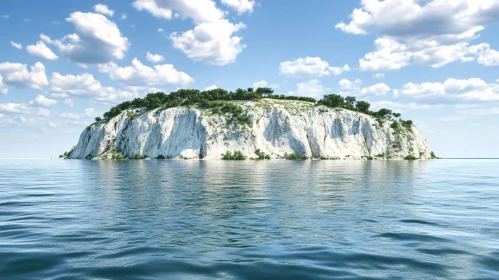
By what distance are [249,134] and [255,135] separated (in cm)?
239

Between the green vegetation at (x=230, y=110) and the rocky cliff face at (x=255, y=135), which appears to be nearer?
the rocky cliff face at (x=255, y=135)

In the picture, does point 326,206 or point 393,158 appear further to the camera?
point 393,158

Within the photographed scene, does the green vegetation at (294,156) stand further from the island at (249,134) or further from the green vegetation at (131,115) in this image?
the green vegetation at (131,115)

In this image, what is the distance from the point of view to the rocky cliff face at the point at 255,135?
124m

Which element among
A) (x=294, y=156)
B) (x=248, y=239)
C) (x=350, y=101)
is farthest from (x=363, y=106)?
→ (x=248, y=239)

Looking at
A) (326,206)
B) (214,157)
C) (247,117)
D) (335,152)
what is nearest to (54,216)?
(326,206)

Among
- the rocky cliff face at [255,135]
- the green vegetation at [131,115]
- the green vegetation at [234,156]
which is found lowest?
the green vegetation at [234,156]

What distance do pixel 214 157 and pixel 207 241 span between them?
110595 mm

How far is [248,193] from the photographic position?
68.8 feet

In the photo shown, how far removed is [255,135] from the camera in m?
126

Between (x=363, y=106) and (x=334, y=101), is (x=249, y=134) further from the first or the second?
(x=363, y=106)

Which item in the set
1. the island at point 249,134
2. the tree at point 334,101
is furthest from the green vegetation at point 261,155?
the tree at point 334,101

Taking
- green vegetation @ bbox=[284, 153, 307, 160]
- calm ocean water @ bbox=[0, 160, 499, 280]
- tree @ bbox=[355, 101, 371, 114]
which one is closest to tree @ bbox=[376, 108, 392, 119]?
tree @ bbox=[355, 101, 371, 114]

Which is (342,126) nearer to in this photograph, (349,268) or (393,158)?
(393,158)
